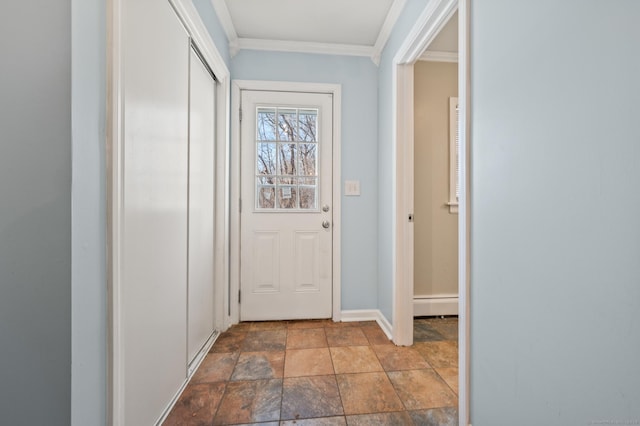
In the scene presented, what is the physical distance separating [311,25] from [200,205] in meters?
1.63

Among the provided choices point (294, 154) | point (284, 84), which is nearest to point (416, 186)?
point (294, 154)

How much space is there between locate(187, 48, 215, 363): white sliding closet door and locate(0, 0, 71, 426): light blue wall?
0.87 meters

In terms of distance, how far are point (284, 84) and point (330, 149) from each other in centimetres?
68

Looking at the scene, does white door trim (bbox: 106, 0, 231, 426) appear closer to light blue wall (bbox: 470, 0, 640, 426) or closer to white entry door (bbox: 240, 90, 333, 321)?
light blue wall (bbox: 470, 0, 640, 426)

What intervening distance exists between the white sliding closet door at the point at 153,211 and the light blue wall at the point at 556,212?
131 cm

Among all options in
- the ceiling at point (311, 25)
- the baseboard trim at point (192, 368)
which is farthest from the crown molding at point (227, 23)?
the baseboard trim at point (192, 368)

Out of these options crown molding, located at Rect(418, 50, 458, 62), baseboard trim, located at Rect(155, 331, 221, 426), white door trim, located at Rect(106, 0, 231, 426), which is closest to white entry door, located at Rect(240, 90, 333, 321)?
baseboard trim, located at Rect(155, 331, 221, 426)

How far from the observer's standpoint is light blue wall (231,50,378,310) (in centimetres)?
245

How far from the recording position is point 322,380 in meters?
1.58

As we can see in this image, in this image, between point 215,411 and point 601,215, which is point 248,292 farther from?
point 601,215

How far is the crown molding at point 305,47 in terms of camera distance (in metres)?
2.36

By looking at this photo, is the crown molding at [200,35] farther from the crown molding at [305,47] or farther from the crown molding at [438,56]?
the crown molding at [438,56]

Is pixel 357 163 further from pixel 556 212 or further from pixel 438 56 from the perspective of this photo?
pixel 556 212

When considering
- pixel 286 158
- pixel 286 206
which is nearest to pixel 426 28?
pixel 286 158
